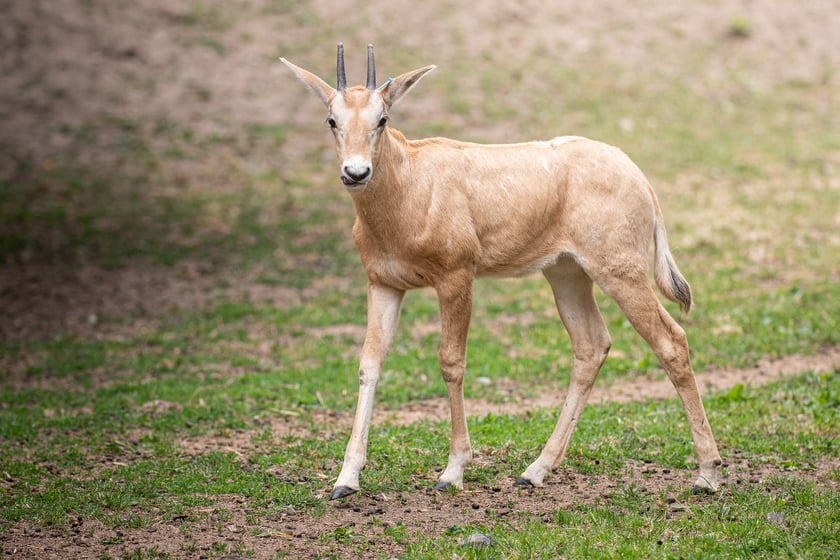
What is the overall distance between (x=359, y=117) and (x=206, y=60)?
16.4m

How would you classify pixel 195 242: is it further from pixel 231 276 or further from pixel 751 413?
pixel 751 413

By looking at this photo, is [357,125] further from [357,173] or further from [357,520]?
[357,520]

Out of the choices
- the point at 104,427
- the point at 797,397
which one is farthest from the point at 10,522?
the point at 797,397

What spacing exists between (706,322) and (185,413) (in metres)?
6.10

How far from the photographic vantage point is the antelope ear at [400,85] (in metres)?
6.98

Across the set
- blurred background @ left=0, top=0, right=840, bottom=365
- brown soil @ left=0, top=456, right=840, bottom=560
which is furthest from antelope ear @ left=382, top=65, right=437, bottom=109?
blurred background @ left=0, top=0, right=840, bottom=365

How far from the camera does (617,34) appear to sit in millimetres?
24078

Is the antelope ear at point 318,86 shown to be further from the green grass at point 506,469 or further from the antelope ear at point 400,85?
the green grass at point 506,469

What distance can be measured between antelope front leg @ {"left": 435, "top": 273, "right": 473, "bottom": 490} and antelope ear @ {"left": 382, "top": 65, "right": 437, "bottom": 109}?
1299 millimetres

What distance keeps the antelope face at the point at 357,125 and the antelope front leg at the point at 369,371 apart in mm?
936

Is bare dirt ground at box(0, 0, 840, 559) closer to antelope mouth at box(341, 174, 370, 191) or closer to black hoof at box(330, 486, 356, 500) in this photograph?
black hoof at box(330, 486, 356, 500)

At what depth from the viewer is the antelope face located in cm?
670

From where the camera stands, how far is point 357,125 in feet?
22.3

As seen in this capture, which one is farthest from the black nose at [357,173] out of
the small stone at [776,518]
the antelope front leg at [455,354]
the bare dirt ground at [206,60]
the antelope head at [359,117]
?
the bare dirt ground at [206,60]
